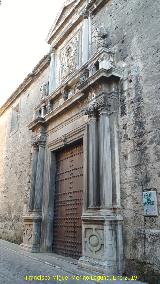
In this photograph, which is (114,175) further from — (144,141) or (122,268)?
(122,268)

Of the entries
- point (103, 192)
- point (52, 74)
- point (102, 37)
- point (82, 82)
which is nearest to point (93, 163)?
point (103, 192)

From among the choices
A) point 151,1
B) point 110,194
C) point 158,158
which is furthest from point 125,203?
point 151,1

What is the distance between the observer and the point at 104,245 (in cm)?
379

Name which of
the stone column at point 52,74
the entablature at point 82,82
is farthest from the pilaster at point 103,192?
the stone column at point 52,74

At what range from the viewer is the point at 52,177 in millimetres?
6227

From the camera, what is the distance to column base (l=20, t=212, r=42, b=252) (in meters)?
5.97

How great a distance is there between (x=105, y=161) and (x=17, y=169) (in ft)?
17.1

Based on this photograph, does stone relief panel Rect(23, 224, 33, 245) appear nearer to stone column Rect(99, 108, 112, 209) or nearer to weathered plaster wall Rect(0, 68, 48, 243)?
weathered plaster wall Rect(0, 68, 48, 243)

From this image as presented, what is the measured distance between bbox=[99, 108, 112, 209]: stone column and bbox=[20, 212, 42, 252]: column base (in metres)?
2.54

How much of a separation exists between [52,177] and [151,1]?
4.08 meters

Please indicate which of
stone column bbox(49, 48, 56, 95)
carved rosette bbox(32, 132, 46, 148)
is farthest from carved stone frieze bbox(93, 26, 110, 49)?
carved rosette bbox(32, 132, 46, 148)

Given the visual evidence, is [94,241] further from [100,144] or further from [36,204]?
[36,204]

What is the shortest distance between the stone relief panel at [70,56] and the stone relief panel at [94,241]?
378 centimetres

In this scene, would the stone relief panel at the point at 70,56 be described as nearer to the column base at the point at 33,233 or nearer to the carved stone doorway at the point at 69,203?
the carved stone doorway at the point at 69,203
